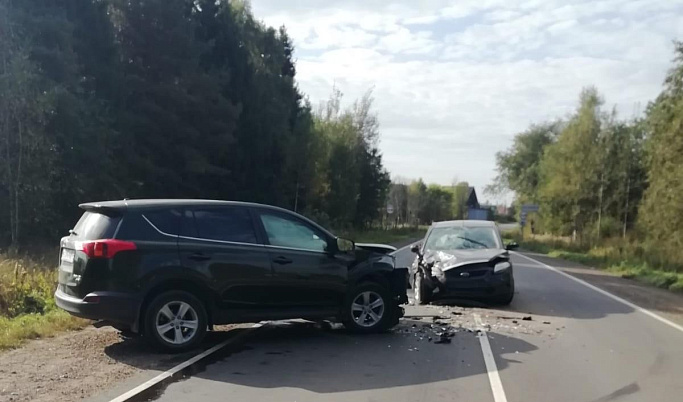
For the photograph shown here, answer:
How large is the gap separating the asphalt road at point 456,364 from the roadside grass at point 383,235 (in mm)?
35134

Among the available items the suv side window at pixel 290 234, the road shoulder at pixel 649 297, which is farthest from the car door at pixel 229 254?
the road shoulder at pixel 649 297

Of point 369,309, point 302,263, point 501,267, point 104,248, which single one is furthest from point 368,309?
point 501,267

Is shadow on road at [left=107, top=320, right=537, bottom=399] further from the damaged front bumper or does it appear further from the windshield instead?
the windshield

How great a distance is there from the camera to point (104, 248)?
840 centimetres

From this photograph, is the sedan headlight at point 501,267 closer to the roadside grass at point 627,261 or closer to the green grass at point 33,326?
the green grass at point 33,326

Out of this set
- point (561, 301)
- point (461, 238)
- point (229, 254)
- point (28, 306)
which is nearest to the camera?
point (229, 254)

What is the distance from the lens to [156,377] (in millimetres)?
7457

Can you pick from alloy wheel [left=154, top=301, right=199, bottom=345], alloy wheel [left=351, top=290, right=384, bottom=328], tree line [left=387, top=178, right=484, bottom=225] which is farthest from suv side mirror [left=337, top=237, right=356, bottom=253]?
tree line [left=387, top=178, right=484, bottom=225]

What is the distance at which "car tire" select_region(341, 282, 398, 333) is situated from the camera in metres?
10.2

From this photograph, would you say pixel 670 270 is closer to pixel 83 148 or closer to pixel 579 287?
pixel 579 287

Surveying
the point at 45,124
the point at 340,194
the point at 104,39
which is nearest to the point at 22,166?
the point at 45,124

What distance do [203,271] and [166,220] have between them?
0.77 metres

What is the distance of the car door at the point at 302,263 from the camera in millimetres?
9531

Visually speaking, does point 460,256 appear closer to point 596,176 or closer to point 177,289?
point 177,289
